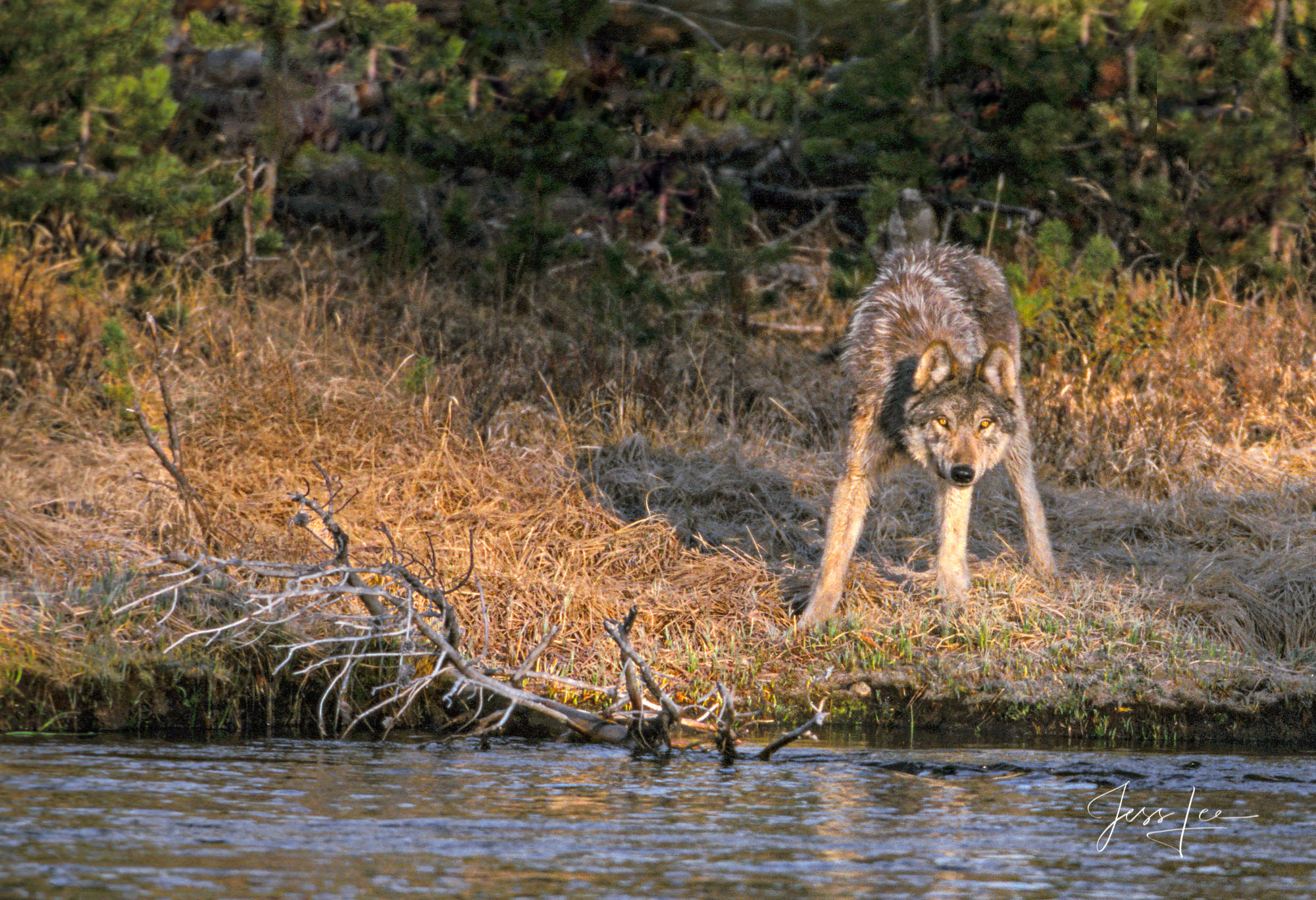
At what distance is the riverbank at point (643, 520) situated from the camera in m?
7.61

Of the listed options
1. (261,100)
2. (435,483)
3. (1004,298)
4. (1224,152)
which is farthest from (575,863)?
(261,100)

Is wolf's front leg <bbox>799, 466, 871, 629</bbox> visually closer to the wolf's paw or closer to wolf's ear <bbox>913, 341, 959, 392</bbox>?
wolf's ear <bbox>913, 341, 959, 392</bbox>

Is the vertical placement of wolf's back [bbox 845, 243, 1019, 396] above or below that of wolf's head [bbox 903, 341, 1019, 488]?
above

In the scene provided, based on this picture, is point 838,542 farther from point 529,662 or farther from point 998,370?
point 529,662

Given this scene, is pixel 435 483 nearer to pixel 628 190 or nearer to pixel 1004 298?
pixel 1004 298

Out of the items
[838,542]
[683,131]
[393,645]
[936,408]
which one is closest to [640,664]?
[393,645]

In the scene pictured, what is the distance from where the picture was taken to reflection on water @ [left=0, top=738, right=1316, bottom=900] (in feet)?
15.0

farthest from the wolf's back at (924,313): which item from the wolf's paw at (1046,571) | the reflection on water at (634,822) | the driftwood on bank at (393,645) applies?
the reflection on water at (634,822)

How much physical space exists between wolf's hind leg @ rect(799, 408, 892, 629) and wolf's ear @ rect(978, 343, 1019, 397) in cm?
65

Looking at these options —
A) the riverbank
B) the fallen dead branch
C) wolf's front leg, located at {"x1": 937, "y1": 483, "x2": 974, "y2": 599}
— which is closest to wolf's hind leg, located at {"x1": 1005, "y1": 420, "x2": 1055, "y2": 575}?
the riverbank

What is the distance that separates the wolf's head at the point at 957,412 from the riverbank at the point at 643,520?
3.05 feet

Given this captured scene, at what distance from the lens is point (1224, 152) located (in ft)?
43.3

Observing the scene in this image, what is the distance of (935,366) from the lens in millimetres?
8234

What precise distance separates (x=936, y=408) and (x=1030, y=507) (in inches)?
54.5
